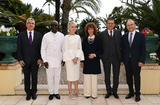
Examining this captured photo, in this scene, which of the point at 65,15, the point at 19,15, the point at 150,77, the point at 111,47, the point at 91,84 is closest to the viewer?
the point at 111,47

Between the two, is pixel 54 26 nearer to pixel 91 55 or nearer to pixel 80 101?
pixel 91 55

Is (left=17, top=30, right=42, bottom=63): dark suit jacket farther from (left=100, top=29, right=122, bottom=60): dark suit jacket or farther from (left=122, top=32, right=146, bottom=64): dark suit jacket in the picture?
(left=122, top=32, right=146, bottom=64): dark suit jacket

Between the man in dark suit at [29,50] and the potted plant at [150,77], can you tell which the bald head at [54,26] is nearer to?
the man in dark suit at [29,50]

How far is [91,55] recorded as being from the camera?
434 centimetres

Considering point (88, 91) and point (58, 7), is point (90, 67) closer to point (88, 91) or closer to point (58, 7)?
point (88, 91)

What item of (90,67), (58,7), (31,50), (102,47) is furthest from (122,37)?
(58,7)

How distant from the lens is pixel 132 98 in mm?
4559

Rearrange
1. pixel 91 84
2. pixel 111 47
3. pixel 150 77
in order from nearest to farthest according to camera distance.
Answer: pixel 111 47
pixel 91 84
pixel 150 77

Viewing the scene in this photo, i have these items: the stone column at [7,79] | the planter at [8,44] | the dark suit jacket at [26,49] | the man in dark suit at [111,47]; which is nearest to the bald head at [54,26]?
the dark suit jacket at [26,49]

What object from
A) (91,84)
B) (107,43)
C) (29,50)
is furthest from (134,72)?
(29,50)

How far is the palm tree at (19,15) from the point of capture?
7.66 metres

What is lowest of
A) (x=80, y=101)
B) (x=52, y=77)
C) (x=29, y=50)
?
(x=80, y=101)

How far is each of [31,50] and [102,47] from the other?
1.62 meters

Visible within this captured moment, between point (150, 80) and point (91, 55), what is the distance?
1.78 m
